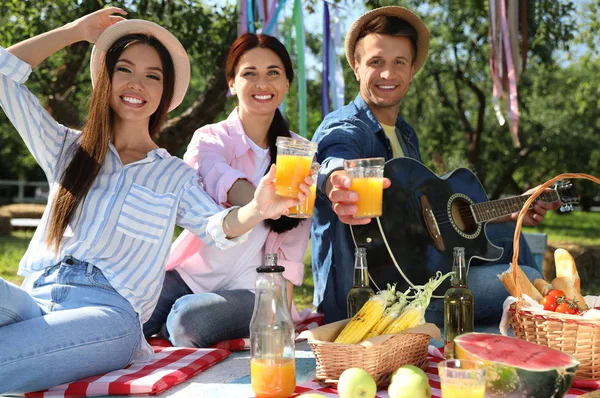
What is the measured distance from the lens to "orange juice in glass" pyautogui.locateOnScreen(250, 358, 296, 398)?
2.70 m

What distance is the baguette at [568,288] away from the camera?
336 centimetres

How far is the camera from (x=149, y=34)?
137 inches

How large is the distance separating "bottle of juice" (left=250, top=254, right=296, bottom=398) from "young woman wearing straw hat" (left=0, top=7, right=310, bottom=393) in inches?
13.5

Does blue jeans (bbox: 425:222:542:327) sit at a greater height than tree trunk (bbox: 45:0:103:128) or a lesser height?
lesser

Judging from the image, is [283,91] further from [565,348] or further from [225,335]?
[565,348]

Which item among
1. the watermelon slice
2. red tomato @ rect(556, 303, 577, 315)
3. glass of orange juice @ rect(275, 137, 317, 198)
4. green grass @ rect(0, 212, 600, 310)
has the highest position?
glass of orange juice @ rect(275, 137, 317, 198)

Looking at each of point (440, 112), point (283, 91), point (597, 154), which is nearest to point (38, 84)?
point (283, 91)

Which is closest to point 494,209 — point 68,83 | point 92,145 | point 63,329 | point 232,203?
point 232,203

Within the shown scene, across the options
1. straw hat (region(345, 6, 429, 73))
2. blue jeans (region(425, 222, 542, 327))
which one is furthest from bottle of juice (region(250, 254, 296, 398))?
straw hat (region(345, 6, 429, 73))

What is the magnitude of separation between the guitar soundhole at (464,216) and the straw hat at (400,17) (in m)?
1.00

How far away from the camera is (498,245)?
4660 mm

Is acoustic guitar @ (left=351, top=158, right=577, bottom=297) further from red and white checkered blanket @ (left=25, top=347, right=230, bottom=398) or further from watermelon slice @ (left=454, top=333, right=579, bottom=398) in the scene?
watermelon slice @ (left=454, top=333, right=579, bottom=398)

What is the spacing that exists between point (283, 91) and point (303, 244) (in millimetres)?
915

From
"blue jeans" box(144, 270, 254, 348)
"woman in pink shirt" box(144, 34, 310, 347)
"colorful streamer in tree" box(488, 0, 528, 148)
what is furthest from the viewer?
"colorful streamer in tree" box(488, 0, 528, 148)
